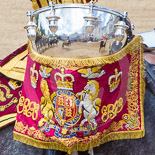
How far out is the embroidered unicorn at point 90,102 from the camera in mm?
902

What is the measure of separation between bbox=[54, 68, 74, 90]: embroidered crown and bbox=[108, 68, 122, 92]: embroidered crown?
0.16 m

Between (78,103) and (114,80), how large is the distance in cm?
18

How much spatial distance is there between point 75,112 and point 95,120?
10cm

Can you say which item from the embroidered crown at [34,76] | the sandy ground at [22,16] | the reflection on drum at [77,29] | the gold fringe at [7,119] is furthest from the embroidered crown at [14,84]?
the sandy ground at [22,16]

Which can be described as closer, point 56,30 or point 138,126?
point 56,30

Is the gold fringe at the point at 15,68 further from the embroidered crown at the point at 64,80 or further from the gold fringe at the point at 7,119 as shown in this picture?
the embroidered crown at the point at 64,80

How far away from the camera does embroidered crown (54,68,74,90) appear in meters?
0.88

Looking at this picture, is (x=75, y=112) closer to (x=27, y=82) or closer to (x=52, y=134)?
(x=52, y=134)

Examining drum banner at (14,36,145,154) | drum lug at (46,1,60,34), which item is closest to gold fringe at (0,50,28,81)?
drum banner at (14,36,145,154)

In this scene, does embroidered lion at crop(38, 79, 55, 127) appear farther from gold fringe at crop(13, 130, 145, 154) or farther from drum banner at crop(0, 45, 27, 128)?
drum banner at crop(0, 45, 27, 128)

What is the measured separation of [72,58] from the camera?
2.90ft

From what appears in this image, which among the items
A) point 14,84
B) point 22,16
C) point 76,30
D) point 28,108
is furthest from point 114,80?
point 22,16

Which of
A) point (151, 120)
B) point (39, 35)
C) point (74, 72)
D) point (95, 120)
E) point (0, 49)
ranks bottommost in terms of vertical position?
point (0, 49)

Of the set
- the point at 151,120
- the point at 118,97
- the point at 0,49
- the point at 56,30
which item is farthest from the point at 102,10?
the point at 0,49
